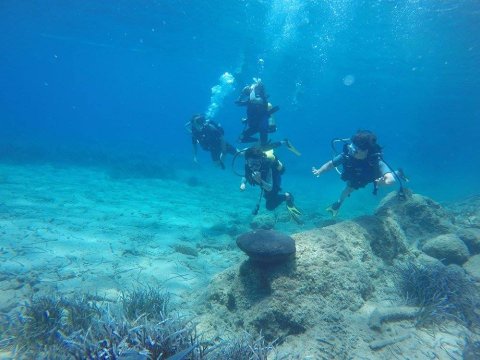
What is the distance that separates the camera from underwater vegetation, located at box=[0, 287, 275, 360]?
3.06m

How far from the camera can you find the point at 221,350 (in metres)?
3.55

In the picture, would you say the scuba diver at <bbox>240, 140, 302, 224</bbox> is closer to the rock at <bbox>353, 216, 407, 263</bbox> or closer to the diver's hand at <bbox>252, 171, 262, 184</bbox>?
the diver's hand at <bbox>252, 171, 262, 184</bbox>

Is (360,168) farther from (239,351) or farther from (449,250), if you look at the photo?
(239,351)

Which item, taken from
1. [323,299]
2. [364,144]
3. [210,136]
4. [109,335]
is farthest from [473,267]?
[210,136]

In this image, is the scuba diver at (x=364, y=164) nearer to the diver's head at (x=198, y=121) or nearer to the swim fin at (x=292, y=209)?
the swim fin at (x=292, y=209)

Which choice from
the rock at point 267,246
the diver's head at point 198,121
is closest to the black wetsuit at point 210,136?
the diver's head at point 198,121

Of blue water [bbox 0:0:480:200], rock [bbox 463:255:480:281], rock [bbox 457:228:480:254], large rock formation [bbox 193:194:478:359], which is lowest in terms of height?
large rock formation [bbox 193:194:478:359]

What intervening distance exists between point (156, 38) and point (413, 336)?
134ft

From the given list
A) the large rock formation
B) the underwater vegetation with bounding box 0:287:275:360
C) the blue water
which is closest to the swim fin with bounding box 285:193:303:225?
the large rock formation

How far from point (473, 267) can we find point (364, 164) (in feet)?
10.9

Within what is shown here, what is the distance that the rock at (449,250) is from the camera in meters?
6.97

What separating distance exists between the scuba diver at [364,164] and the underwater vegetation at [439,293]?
1.86 m

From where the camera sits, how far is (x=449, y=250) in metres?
7.00

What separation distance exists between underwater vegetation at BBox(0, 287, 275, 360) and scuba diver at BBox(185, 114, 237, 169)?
24.7 ft
